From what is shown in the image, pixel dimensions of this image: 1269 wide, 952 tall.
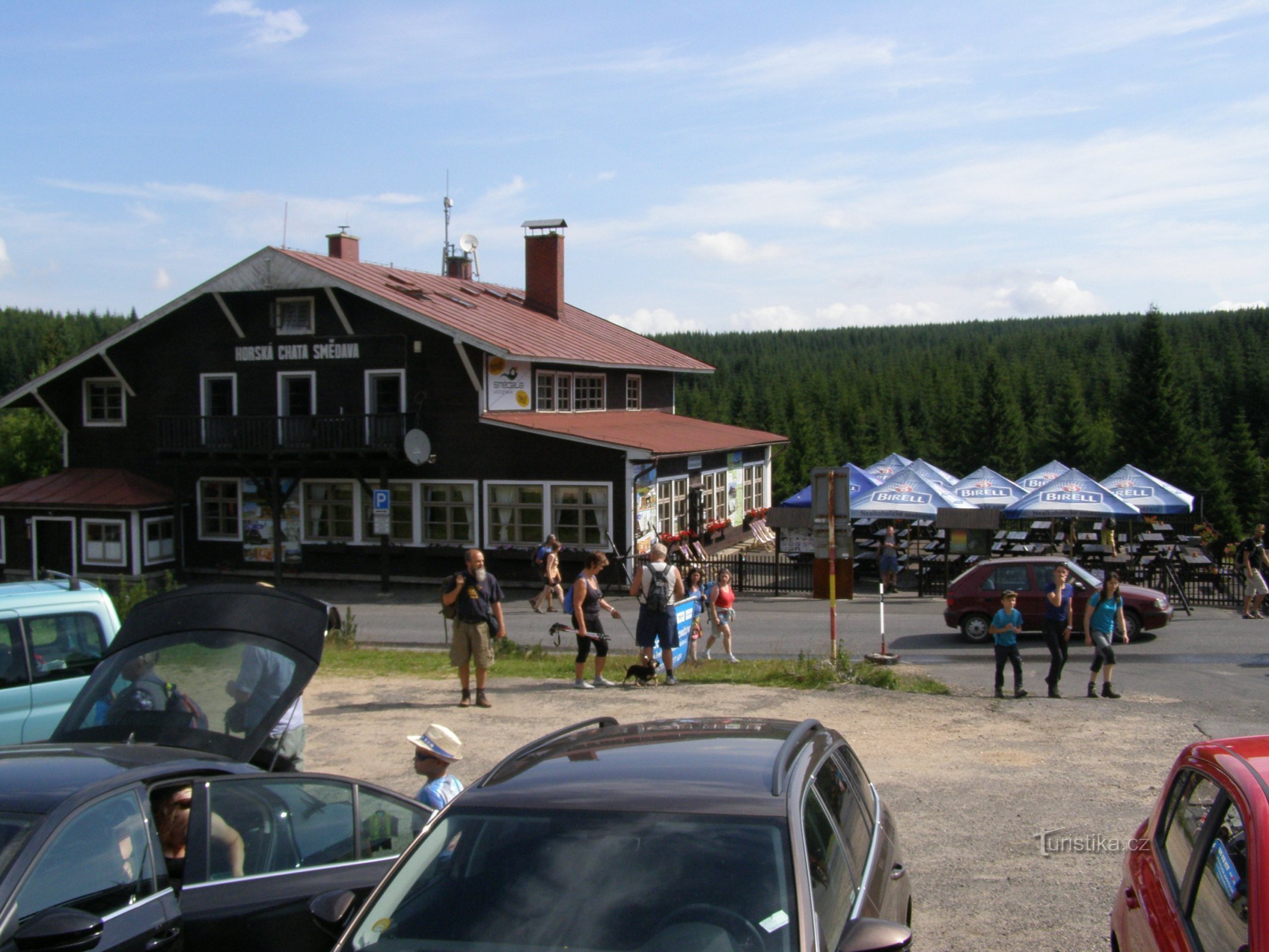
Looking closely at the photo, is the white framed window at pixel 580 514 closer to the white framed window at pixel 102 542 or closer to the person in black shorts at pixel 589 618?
the white framed window at pixel 102 542

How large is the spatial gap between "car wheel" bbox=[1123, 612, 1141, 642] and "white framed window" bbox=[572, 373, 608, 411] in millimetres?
17843

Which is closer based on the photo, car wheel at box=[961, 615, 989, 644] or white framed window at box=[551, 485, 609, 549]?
car wheel at box=[961, 615, 989, 644]

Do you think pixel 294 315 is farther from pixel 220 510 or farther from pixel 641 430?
pixel 641 430

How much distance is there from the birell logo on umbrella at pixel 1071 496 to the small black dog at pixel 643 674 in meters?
15.4

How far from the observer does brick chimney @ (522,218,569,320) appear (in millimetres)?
36156

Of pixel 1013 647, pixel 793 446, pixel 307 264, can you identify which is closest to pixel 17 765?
pixel 1013 647

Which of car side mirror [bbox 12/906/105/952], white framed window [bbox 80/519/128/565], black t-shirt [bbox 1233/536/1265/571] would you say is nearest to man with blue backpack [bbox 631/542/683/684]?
car side mirror [bbox 12/906/105/952]

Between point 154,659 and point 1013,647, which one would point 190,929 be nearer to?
point 154,659

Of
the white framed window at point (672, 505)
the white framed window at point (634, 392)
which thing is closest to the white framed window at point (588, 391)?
the white framed window at point (634, 392)

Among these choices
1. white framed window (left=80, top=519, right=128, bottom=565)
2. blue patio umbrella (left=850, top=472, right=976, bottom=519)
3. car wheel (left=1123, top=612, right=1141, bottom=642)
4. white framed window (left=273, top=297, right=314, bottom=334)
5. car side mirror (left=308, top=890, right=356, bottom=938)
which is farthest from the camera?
white framed window (left=80, top=519, right=128, bottom=565)

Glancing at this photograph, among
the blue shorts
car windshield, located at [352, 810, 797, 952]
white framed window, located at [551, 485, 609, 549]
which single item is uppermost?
white framed window, located at [551, 485, 609, 549]

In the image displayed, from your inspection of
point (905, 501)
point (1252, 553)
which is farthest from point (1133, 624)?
→ point (905, 501)

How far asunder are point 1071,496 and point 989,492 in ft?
14.2

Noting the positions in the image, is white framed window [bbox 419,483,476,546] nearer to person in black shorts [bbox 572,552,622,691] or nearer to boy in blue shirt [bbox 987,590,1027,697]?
person in black shorts [bbox 572,552,622,691]
